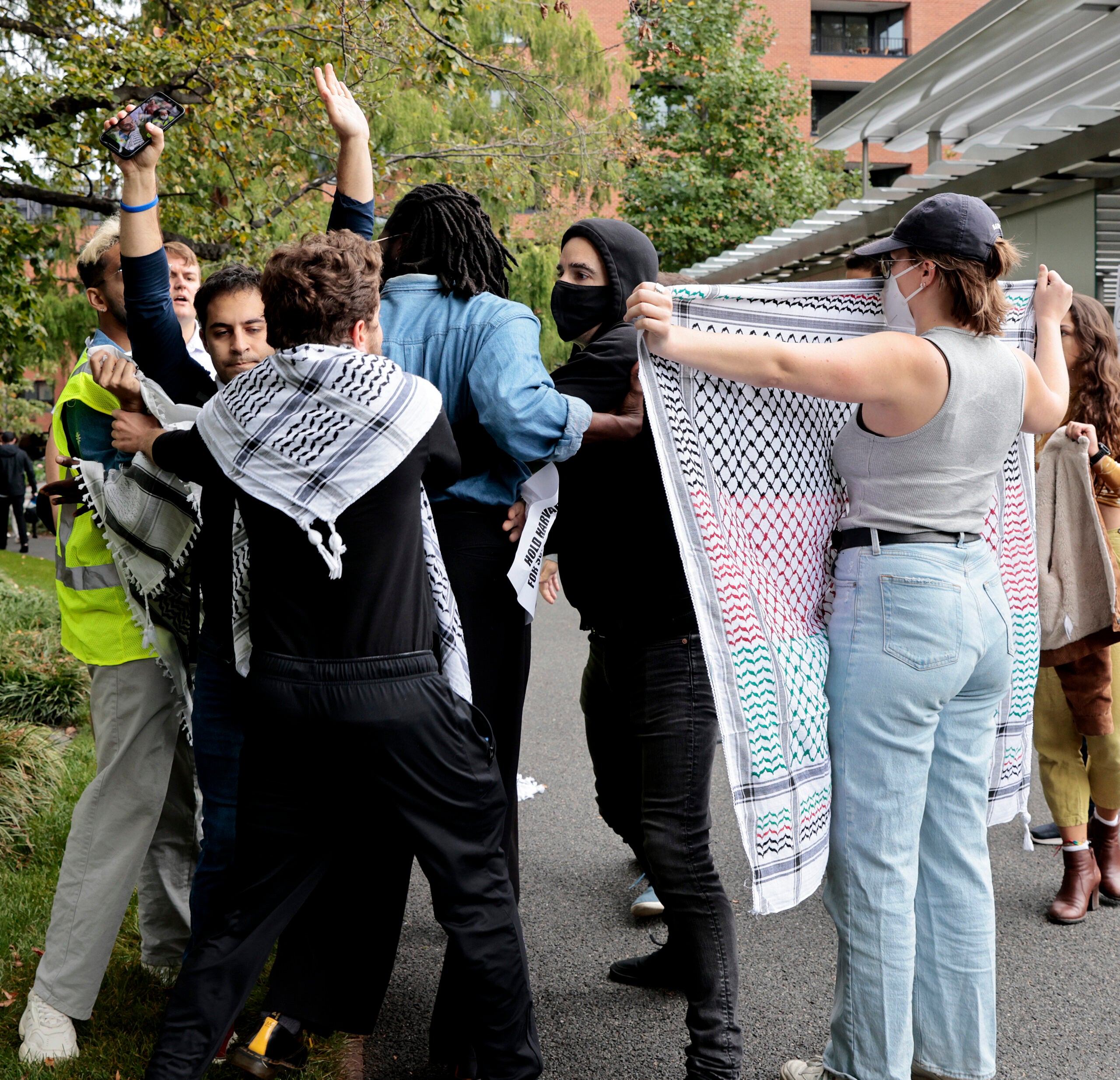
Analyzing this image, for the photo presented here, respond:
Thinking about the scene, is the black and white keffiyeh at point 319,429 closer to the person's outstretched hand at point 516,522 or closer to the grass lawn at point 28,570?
the person's outstretched hand at point 516,522

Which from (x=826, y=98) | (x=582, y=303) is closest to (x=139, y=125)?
(x=582, y=303)

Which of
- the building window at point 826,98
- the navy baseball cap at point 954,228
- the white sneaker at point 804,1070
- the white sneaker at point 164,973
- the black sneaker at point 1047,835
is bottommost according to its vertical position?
the black sneaker at point 1047,835

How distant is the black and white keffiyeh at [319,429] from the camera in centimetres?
229

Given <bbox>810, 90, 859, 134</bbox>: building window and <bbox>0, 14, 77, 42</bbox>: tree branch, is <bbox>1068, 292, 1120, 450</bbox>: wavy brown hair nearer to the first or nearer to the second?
<bbox>0, 14, 77, 42</bbox>: tree branch

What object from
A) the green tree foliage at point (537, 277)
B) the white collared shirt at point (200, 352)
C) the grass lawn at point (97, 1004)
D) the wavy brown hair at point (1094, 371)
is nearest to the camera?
the grass lawn at point (97, 1004)

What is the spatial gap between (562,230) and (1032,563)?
1428 centimetres

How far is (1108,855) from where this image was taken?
4305 millimetres

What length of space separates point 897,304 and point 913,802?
123cm

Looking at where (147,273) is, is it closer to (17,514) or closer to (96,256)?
(96,256)

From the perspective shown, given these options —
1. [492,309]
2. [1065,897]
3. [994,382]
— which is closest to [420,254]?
[492,309]

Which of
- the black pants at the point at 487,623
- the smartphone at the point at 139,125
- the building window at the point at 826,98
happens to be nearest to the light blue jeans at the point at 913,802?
the black pants at the point at 487,623

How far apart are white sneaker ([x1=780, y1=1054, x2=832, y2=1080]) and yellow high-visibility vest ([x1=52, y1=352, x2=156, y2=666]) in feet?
6.74

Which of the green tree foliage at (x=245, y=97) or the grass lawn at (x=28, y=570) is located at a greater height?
the green tree foliage at (x=245, y=97)

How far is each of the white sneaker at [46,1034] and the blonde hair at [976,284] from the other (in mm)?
2922
